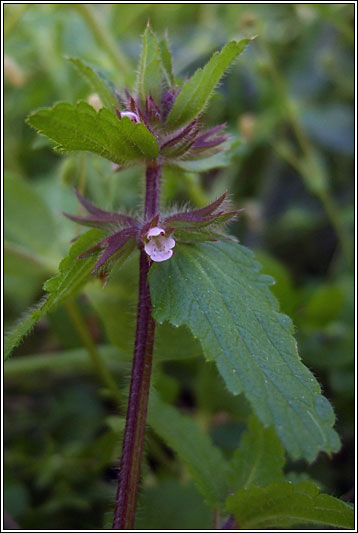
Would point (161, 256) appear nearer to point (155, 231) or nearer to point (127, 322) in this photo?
point (155, 231)

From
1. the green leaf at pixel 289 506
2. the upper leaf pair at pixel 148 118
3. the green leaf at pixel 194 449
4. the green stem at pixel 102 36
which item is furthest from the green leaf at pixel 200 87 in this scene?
the green stem at pixel 102 36

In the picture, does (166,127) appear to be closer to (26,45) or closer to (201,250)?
(201,250)

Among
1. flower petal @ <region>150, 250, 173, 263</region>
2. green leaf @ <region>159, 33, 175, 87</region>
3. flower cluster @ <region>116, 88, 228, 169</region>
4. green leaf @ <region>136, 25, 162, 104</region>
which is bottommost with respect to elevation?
flower petal @ <region>150, 250, 173, 263</region>

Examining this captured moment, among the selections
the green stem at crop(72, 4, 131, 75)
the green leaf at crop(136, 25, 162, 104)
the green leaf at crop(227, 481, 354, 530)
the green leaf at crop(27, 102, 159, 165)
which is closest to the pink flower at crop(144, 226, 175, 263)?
the green leaf at crop(27, 102, 159, 165)

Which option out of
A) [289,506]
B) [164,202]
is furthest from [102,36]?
[289,506]

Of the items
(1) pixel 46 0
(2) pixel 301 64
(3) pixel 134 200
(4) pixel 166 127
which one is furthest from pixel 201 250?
(2) pixel 301 64

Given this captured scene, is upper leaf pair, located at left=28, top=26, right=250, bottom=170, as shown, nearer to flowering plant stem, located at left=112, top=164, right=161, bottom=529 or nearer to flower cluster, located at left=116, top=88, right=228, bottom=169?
flower cluster, located at left=116, top=88, right=228, bottom=169

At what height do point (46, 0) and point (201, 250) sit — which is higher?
point (46, 0)
